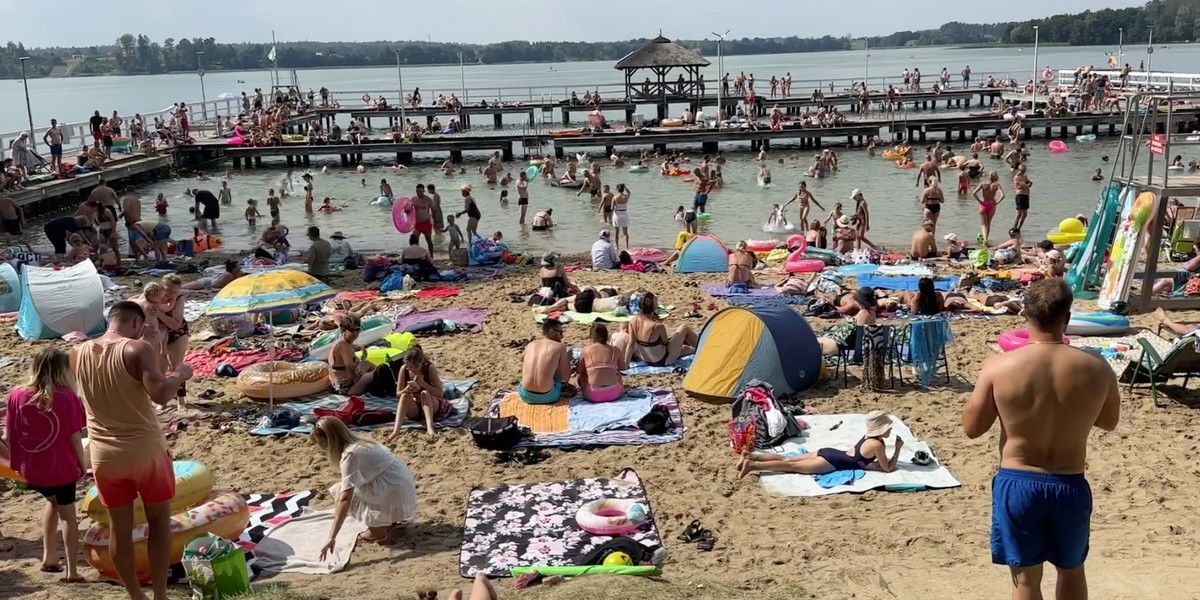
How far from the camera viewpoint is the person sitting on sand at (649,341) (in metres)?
9.77

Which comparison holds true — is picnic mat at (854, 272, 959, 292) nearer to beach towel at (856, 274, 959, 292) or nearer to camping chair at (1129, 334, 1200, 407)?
beach towel at (856, 274, 959, 292)

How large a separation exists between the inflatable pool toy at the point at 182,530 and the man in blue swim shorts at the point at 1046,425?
3.96 meters

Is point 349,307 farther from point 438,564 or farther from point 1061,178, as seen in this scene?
point 1061,178

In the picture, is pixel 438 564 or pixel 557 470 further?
pixel 557 470

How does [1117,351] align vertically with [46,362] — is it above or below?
below

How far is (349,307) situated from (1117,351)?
27.8 ft

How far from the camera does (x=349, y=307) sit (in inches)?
490

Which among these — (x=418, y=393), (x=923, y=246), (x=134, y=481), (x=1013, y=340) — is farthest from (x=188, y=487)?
(x=923, y=246)

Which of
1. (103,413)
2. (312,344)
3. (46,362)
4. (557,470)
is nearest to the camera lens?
(103,413)

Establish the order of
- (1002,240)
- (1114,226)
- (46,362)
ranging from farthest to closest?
(1002,240)
(1114,226)
(46,362)

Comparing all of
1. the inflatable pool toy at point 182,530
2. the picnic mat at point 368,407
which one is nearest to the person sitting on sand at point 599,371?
the picnic mat at point 368,407

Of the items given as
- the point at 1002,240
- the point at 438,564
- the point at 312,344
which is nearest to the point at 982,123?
the point at 1002,240

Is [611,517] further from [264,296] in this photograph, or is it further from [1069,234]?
[1069,234]

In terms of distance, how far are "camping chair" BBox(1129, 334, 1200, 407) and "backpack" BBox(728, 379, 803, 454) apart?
2.93 metres
